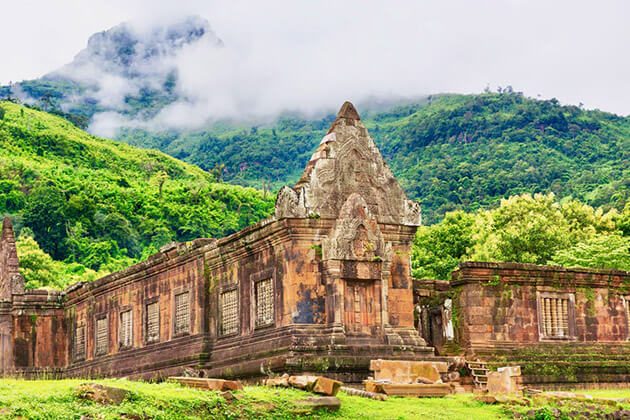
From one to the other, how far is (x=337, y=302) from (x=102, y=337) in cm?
1306

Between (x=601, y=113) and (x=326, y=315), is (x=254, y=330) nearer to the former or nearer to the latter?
(x=326, y=315)

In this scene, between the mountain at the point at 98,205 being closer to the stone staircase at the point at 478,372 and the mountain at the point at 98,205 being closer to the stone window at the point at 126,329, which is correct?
the stone window at the point at 126,329

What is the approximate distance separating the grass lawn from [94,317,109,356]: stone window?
16187 millimetres

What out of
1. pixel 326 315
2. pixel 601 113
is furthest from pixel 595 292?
pixel 601 113

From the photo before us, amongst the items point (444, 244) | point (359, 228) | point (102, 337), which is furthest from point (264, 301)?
point (444, 244)

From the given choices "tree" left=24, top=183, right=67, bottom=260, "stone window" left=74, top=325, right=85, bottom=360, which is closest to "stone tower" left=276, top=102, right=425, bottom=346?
"stone window" left=74, top=325, right=85, bottom=360

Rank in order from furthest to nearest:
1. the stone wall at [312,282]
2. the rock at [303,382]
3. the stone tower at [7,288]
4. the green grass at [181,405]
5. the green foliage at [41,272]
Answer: the green foliage at [41,272] → the stone tower at [7,288] → the stone wall at [312,282] → the rock at [303,382] → the green grass at [181,405]

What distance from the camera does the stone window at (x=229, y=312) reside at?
25.7 m

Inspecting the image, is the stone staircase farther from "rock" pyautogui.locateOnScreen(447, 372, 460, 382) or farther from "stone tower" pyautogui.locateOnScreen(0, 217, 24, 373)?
"stone tower" pyautogui.locateOnScreen(0, 217, 24, 373)

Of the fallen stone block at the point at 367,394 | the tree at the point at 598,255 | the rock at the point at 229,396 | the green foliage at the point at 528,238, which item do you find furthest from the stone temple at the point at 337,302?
the green foliage at the point at 528,238

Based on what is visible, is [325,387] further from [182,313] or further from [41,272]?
[41,272]

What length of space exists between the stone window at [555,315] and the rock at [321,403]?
12.0 m

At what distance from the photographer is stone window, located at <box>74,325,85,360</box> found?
3503 centimetres

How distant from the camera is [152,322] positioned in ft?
99.0
